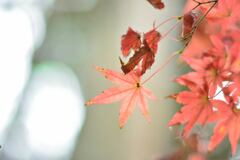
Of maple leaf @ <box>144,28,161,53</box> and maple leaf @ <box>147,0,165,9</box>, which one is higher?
maple leaf @ <box>147,0,165,9</box>

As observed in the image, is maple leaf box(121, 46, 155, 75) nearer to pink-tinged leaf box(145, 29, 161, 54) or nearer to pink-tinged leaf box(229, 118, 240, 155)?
pink-tinged leaf box(145, 29, 161, 54)

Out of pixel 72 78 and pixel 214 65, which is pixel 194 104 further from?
pixel 72 78

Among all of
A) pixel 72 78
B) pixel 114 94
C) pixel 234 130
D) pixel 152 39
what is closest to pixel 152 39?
pixel 152 39

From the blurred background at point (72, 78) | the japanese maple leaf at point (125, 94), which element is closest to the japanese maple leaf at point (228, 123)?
the japanese maple leaf at point (125, 94)

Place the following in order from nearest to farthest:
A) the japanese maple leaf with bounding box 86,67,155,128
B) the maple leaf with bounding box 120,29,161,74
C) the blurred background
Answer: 1. the maple leaf with bounding box 120,29,161,74
2. the japanese maple leaf with bounding box 86,67,155,128
3. the blurred background

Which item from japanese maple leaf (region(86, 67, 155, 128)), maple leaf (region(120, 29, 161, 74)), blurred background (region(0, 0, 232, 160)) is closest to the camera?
maple leaf (region(120, 29, 161, 74))

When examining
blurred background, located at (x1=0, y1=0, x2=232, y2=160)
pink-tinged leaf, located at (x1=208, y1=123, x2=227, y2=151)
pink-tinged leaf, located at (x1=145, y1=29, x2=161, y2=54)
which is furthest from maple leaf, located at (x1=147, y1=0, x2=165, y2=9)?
blurred background, located at (x1=0, y1=0, x2=232, y2=160)

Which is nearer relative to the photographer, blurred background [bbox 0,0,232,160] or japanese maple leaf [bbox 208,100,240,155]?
japanese maple leaf [bbox 208,100,240,155]
